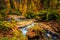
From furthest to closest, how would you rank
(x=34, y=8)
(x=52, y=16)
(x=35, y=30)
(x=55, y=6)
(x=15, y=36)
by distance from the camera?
1. (x=34, y=8)
2. (x=55, y=6)
3. (x=52, y=16)
4. (x=35, y=30)
5. (x=15, y=36)

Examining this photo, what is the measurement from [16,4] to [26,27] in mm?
4912

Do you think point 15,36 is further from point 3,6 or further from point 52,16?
point 3,6

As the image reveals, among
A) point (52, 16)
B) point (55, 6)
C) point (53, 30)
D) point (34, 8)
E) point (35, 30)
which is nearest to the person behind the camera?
point (35, 30)

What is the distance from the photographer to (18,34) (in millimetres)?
9281

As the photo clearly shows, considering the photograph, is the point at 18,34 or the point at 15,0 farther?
the point at 15,0

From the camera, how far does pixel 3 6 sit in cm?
1387

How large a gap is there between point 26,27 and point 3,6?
161 inches

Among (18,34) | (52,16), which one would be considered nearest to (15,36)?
(18,34)

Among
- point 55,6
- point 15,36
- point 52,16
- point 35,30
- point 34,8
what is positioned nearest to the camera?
point 15,36

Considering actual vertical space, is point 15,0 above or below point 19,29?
above

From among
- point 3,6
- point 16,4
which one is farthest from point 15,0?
point 3,6

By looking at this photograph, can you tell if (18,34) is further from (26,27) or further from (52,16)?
(52,16)

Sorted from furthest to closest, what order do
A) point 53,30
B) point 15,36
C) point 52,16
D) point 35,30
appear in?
point 52,16 < point 53,30 < point 35,30 < point 15,36

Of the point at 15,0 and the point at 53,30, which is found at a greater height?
the point at 15,0
